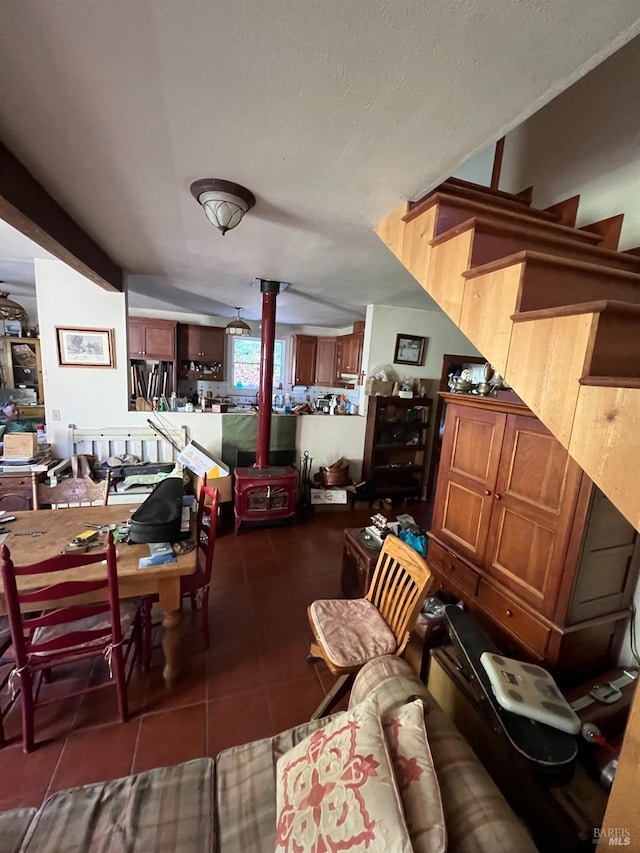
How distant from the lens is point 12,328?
4.76 m

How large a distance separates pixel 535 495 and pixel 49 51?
224cm

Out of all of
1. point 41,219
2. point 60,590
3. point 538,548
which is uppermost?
point 41,219

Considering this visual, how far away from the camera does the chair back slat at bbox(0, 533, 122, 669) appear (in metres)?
1.25

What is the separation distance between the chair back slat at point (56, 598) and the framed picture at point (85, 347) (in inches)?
95.2

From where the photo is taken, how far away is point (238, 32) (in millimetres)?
839

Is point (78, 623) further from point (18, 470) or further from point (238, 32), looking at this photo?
point (238, 32)

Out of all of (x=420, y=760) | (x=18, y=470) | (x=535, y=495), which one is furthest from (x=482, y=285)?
(x=18, y=470)

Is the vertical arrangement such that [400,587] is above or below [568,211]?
below

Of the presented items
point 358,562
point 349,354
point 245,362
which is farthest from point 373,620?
point 245,362

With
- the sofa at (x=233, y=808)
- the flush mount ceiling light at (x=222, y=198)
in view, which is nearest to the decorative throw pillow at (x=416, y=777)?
the sofa at (x=233, y=808)

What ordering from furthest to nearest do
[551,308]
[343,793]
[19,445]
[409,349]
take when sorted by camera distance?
[409,349], [19,445], [551,308], [343,793]

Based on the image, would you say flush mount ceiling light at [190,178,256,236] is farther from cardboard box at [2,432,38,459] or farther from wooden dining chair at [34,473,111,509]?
cardboard box at [2,432,38,459]

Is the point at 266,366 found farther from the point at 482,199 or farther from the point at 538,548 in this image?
the point at 538,548

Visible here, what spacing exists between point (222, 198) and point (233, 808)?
224cm
